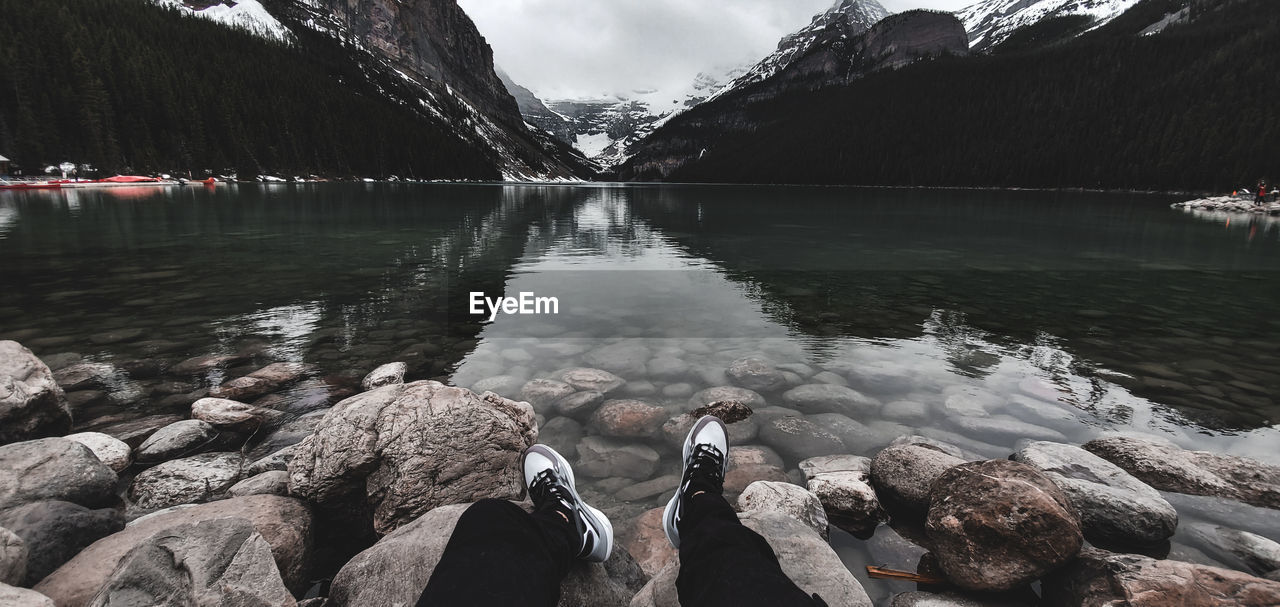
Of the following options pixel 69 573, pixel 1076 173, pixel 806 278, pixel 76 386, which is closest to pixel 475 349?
pixel 76 386

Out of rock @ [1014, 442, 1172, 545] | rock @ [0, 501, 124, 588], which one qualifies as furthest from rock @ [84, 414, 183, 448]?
rock @ [1014, 442, 1172, 545]

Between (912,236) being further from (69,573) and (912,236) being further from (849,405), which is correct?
(69,573)

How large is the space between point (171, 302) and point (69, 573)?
41.1 feet

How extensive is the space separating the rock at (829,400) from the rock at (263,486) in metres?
6.68

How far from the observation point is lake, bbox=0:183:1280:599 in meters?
7.59

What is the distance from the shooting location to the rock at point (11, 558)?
2824 millimetres

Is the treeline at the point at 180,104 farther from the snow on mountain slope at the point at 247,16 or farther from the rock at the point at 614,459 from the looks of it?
the rock at the point at 614,459

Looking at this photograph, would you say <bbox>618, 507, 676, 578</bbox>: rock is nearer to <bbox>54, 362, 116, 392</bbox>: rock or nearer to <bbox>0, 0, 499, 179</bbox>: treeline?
<bbox>54, 362, 116, 392</bbox>: rock

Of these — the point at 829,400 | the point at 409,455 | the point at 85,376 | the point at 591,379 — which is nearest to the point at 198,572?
the point at 409,455

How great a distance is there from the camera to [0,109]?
221 ft

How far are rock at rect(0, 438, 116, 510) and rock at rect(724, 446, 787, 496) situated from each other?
20.3ft

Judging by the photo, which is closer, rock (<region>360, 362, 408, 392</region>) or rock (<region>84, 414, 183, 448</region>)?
rock (<region>84, 414, 183, 448</region>)

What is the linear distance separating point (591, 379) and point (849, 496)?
471 centimetres

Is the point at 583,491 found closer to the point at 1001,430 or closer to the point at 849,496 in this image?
the point at 849,496
